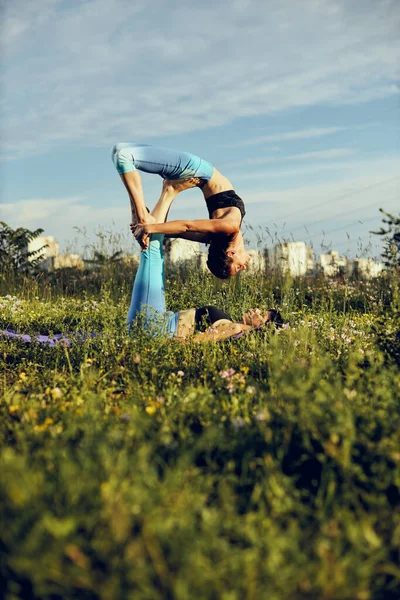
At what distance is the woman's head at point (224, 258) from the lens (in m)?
6.16

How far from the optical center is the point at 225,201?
6.00m

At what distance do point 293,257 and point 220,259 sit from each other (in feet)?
18.6

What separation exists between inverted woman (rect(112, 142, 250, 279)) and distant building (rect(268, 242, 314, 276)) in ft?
14.1

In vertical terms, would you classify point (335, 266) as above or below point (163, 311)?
above

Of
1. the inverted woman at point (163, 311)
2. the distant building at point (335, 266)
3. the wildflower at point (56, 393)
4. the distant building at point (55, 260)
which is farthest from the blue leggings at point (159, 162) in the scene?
the distant building at point (55, 260)

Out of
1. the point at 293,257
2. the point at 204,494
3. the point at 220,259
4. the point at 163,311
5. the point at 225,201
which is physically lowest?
the point at 204,494

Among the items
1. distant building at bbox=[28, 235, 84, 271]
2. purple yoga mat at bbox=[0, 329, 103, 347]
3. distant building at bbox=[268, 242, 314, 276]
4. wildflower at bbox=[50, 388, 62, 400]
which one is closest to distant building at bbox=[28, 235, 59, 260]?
distant building at bbox=[28, 235, 84, 271]

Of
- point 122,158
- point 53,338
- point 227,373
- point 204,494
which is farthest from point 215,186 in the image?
point 204,494

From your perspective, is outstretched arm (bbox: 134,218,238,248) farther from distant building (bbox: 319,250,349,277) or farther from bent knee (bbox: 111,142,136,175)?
distant building (bbox: 319,250,349,277)

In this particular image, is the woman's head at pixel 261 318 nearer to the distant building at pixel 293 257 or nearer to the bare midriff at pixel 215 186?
the bare midriff at pixel 215 186

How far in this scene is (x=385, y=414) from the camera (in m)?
2.71

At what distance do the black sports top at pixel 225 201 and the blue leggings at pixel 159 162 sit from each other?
209 millimetres

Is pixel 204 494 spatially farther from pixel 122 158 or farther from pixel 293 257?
pixel 293 257

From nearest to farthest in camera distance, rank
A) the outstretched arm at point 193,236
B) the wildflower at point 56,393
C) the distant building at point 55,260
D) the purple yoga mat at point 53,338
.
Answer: the wildflower at point 56,393 < the purple yoga mat at point 53,338 < the outstretched arm at point 193,236 < the distant building at point 55,260
